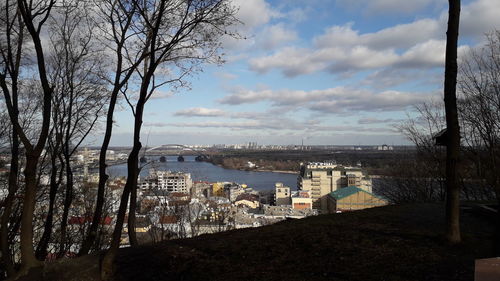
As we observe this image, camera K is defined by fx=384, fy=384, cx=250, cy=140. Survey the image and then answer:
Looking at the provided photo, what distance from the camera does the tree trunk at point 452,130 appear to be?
4504 millimetres

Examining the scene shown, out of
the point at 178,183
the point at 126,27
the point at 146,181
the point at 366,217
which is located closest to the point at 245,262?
the point at 366,217

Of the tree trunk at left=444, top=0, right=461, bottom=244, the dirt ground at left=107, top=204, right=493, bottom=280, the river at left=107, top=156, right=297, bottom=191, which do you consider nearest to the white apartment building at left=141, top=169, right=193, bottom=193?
the river at left=107, top=156, right=297, bottom=191

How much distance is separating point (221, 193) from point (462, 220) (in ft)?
72.0

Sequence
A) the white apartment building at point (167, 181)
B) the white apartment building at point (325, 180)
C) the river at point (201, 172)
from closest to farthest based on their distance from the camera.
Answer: the river at point (201, 172) < the white apartment building at point (167, 181) < the white apartment building at point (325, 180)

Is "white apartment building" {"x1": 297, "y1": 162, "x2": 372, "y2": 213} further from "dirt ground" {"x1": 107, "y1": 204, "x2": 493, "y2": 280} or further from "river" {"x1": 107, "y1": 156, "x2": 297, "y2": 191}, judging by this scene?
"dirt ground" {"x1": 107, "y1": 204, "x2": 493, "y2": 280}

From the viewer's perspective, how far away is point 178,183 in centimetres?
1758

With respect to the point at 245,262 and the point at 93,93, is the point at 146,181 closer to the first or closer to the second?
the point at 93,93

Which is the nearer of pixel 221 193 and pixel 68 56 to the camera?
pixel 68 56

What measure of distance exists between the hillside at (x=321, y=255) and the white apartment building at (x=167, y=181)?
659cm

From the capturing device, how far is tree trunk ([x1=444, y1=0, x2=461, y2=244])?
450 centimetres

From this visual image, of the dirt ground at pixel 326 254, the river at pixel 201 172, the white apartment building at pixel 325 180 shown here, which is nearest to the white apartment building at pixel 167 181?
the river at pixel 201 172

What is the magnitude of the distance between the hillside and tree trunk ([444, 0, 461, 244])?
260 mm

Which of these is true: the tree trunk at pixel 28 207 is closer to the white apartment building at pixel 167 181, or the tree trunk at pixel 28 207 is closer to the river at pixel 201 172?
the river at pixel 201 172

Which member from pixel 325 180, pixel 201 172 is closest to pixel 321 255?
pixel 201 172
